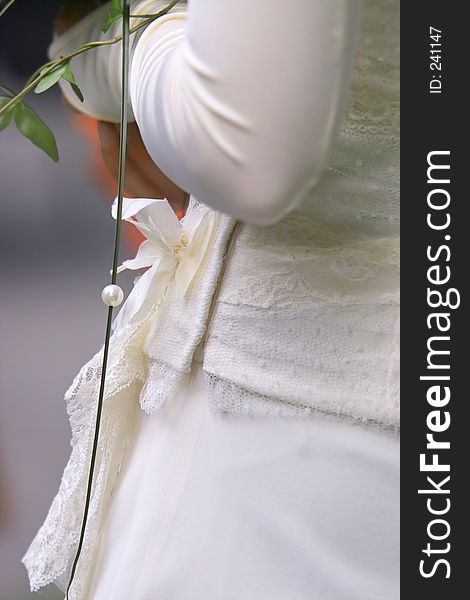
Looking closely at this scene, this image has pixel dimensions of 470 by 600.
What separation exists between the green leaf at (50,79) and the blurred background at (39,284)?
0.20m

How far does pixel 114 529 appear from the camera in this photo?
1.79ft

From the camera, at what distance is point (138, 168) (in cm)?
70

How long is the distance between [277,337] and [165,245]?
0.45ft

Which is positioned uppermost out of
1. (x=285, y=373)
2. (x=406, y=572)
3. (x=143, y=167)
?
(x=143, y=167)

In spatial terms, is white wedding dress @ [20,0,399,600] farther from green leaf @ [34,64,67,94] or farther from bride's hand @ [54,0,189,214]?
bride's hand @ [54,0,189,214]

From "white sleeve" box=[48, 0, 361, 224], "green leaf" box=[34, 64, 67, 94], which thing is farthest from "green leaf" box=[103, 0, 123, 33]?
"white sleeve" box=[48, 0, 361, 224]

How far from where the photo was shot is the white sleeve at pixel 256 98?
0.31m

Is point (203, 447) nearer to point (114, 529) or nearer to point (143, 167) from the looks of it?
point (114, 529)

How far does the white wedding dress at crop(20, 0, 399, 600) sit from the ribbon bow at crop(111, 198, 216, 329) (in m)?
0.05

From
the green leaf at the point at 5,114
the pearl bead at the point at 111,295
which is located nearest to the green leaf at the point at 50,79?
the green leaf at the point at 5,114

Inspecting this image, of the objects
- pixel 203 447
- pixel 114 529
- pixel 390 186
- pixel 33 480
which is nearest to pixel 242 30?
pixel 390 186

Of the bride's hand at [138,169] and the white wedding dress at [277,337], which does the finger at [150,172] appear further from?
the white wedding dress at [277,337]

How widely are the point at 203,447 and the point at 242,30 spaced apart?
26 cm
